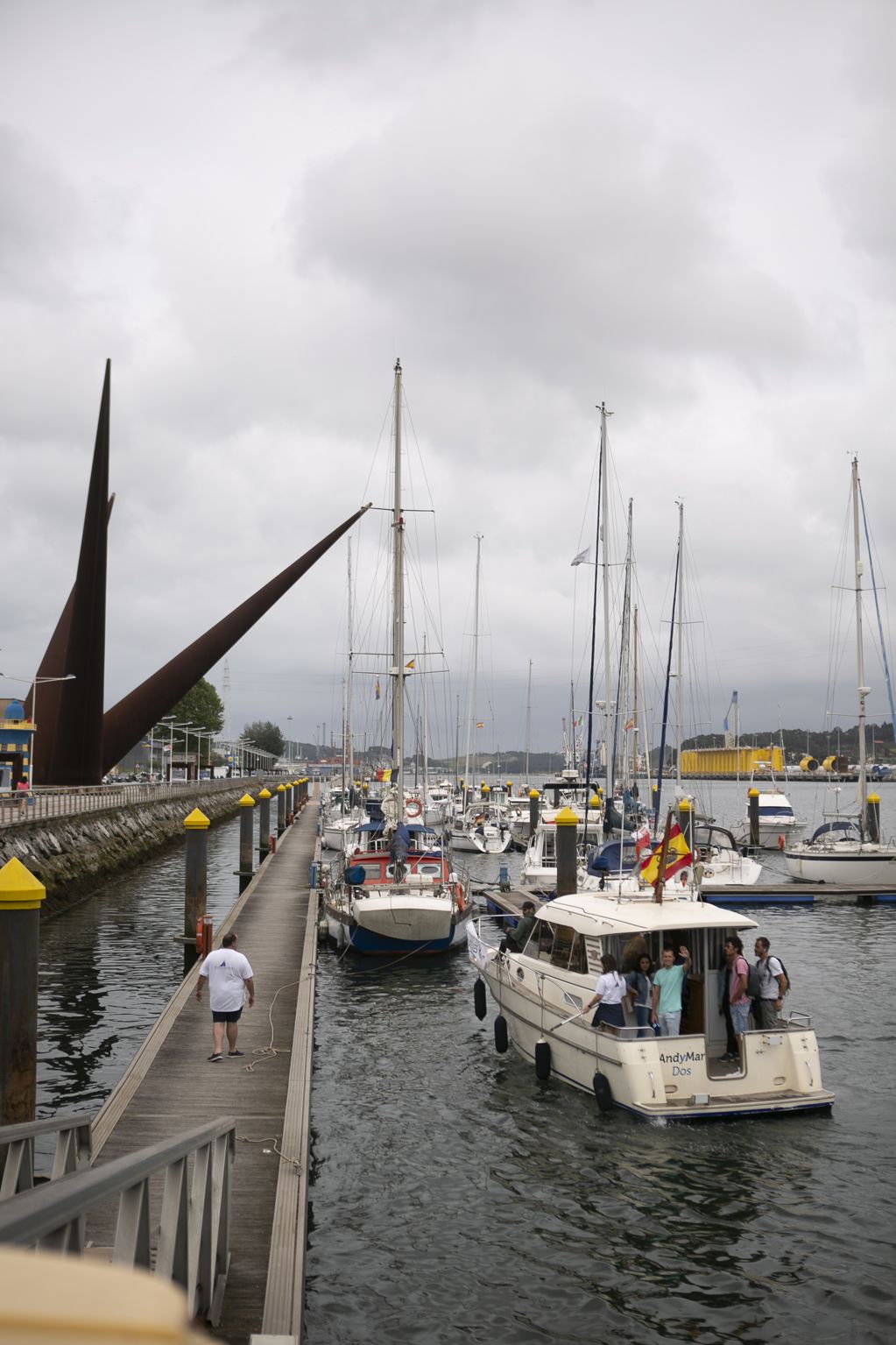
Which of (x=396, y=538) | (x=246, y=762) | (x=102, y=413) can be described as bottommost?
(x=246, y=762)

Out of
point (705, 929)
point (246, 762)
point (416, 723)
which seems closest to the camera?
point (705, 929)

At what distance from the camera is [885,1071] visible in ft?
58.0

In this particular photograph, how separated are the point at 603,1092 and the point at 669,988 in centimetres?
174

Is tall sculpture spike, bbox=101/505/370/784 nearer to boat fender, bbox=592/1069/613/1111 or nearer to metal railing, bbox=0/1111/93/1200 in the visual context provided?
boat fender, bbox=592/1069/613/1111

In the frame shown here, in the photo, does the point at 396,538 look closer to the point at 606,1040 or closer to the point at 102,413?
the point at 606,1040

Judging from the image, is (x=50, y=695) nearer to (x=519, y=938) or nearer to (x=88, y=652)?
(x=88, y=652)

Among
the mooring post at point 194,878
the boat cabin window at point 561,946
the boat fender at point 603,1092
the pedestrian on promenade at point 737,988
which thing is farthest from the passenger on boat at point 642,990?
the mooring post at point 194,878

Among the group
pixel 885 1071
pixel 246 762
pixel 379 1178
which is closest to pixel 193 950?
pixel 379 1178

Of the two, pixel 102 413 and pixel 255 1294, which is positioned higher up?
pixel 102 413

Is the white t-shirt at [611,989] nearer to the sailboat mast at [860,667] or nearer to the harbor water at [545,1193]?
the harbor water at [545,1193]

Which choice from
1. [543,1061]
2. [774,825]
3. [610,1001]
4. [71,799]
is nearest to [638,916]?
[610,1001]

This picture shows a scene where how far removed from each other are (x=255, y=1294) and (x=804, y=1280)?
5.72 m

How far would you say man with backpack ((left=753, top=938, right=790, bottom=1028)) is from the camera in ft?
49.7

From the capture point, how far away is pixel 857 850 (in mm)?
42656
